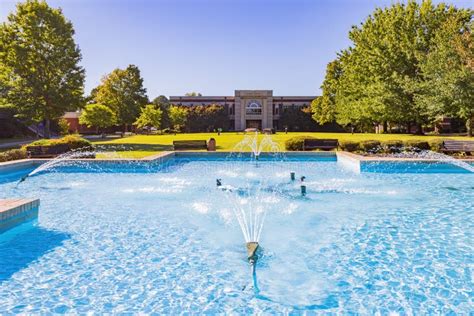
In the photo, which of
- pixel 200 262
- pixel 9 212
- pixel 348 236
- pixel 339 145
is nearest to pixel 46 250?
pixel 9 212

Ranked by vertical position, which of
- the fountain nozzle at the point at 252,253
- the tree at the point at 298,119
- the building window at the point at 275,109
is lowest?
the fountain nozzle at the point at 252,253

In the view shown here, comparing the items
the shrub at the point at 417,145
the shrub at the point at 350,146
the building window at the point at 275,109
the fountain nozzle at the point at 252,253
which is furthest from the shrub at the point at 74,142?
the building window at the point at 275,109

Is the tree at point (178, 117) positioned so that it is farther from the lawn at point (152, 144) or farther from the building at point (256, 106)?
the lawn at point (152, 144)

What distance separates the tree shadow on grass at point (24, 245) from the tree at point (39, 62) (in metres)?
26.7

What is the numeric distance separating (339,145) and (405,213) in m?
14.4

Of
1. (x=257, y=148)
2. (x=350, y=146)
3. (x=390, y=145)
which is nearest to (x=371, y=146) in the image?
(x=390, y=145)

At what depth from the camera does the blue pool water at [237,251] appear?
17.0ft

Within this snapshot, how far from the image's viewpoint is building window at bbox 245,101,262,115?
72.9 meters

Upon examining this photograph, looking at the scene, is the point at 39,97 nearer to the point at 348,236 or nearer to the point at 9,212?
the point at 9,212

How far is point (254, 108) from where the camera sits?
7288 cm

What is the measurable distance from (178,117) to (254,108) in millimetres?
16579

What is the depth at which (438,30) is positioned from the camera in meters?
33.8

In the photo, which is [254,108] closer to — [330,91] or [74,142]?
[330,91]

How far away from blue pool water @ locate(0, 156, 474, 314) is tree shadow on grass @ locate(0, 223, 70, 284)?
0.03 m
